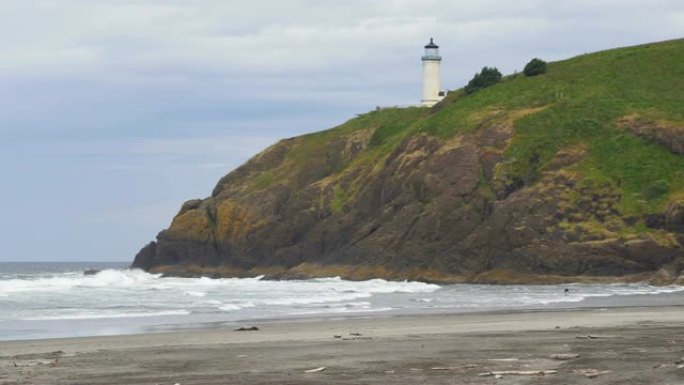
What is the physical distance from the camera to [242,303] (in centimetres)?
4978

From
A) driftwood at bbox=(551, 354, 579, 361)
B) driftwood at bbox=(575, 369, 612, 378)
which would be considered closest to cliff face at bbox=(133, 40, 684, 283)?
driftwood at bbox=(551, 354, 579, 361)

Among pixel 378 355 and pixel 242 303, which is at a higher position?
pixel 378 355

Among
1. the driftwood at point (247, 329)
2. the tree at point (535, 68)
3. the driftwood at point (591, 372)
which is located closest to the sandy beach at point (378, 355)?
the driftwood at point (591, 372)

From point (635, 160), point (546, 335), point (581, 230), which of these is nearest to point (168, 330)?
point (546, 335)

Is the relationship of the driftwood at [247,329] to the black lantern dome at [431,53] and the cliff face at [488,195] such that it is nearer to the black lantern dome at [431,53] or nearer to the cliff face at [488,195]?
the cliff face at [488,195]

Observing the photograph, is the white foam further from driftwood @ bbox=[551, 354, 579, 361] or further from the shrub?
the shrub

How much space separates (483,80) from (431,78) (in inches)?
489

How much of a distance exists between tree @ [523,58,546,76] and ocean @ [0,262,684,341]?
36449 mm

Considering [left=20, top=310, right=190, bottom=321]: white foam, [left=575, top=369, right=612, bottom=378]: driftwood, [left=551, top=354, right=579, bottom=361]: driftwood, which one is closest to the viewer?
[left=575, top=369, right=612, bottom=378]: driftwood

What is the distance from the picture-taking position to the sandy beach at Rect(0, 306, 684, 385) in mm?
17391

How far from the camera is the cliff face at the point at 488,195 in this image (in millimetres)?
75312

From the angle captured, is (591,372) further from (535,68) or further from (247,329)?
(535,68)

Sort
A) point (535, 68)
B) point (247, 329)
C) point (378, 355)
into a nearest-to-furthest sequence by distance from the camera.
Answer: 1. point (378, 355)
2. point (247, 329)
3. point (535, 68)

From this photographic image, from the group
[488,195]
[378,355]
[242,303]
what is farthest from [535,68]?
[378,355]
